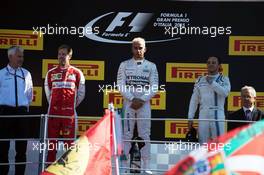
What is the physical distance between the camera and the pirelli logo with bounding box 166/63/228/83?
400 inches

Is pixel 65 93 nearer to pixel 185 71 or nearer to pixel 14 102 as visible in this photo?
pixel 14 102

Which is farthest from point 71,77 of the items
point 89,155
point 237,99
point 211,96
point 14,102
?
point 89,155

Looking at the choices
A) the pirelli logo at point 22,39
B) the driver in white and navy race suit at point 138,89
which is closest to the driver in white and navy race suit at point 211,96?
the driver in white and navy race suit at point 138,89

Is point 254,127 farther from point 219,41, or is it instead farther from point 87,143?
point 219,41

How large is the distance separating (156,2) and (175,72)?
978mm

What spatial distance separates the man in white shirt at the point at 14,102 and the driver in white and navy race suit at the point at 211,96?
6.36ft

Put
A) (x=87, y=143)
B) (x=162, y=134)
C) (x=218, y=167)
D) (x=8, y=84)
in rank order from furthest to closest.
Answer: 1. (x=162, y=134)
2. (x=8, y=84)
3. (x=87, y=143)
4. (x=218, y=167)

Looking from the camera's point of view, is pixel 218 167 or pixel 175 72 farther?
Answer: pixel 175 72

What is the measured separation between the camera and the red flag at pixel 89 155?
208 inches

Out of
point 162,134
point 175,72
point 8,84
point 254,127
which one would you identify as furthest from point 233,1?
point 254,127

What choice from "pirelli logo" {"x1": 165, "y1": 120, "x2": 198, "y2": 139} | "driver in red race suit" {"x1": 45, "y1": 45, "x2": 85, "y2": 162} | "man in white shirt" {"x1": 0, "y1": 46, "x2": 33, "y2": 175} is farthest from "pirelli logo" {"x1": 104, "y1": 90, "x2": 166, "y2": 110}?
"man in white shirt" {"x1": 0, "y1": 46, "x2": 33, "y2": 175}

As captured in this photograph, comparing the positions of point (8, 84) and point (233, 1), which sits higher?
point (233, 1)

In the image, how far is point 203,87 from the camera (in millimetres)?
8953

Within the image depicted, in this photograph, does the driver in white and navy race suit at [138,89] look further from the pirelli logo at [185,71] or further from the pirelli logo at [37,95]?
the pirelli logo at [37,95]
